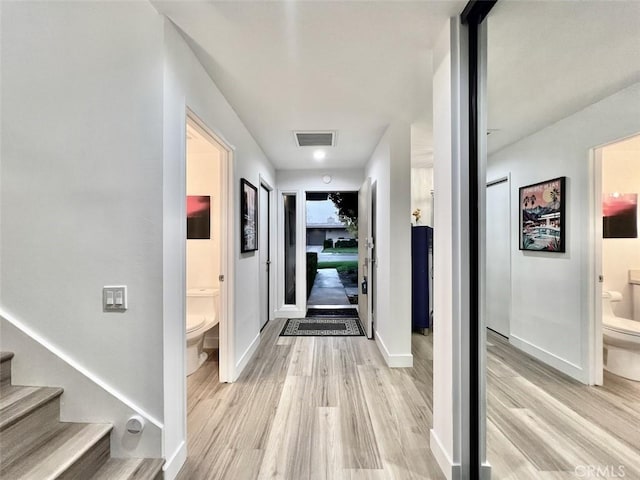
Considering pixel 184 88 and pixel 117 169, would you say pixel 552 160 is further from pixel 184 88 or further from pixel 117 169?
pixel 117 169

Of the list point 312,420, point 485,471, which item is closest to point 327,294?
point 312,420

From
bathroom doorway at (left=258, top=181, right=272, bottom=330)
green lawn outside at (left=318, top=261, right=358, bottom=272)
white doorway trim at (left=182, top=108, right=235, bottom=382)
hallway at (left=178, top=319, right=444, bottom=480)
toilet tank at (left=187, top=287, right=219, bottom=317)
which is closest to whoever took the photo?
hallway at (left=178, top=319, right=444, bottom=480)

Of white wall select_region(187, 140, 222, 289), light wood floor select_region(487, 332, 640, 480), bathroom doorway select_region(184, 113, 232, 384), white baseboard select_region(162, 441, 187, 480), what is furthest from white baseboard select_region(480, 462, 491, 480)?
white wall select_region(187, 140, 222, 289)

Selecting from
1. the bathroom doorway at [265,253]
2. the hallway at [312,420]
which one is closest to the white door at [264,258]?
the bathroom doorway at [265,253]

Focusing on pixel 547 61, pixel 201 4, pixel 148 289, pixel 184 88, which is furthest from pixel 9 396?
pixel 547 61

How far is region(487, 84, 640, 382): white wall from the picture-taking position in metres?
0.99

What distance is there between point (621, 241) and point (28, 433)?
2426 mm

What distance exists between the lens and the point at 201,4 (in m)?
1.41

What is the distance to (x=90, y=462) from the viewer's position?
133 cm

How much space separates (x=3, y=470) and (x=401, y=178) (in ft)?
9.98

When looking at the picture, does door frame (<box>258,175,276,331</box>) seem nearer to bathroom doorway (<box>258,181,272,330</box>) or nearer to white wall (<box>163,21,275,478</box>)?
bathroom doorway (<box>258,181,272,330</box>)

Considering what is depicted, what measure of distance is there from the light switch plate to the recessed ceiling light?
2.82 m

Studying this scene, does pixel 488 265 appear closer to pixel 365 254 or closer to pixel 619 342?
pixel 619 342

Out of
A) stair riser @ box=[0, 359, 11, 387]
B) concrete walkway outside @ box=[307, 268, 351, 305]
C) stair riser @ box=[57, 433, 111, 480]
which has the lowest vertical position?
concrete walkway outside @ box=[307, 268, 351, 305]
